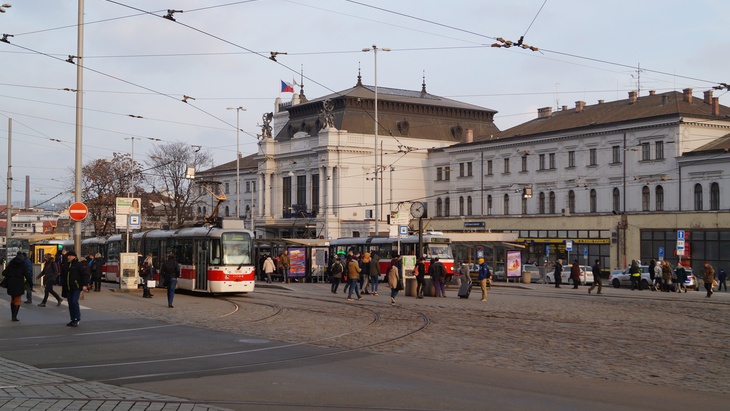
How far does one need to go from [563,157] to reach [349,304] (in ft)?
153

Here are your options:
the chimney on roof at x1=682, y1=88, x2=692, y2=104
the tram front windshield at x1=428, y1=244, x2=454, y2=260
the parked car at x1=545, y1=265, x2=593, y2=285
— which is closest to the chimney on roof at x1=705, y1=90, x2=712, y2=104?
the chimney on roof at x1=682, y1=88, x2=692, y2=104

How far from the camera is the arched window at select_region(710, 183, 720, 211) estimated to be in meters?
58.3

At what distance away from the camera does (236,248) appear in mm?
32719

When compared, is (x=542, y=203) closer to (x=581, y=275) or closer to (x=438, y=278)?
(x=581, y=275)

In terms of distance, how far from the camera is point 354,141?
88812 millimetres

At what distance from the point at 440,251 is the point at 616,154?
25.4 metres

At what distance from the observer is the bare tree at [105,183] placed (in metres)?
71.9

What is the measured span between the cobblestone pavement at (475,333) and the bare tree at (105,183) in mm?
42770

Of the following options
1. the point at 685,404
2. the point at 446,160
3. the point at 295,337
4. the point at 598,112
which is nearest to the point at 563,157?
the point at 598,112

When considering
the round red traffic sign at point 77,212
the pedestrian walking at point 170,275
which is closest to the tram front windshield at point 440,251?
the pedestrian walking at point 170,275

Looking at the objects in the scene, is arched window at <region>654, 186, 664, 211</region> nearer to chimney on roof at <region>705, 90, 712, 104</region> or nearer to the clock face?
chimney on roof at <region>705, 90, 712, 104</region>

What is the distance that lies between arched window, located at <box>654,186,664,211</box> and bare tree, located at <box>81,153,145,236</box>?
4062 centimetres

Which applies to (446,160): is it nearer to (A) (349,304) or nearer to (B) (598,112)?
(B) (598,112)

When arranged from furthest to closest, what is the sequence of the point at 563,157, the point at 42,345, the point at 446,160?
the point at 446,160, the point at 563,157, the point at 42,345
